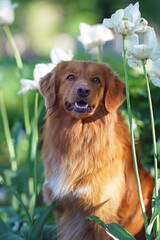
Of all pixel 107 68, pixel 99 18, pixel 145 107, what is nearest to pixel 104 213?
pixel 107 68

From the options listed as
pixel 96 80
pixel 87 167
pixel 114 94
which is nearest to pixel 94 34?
pixel 96 80

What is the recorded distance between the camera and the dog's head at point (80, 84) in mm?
3104

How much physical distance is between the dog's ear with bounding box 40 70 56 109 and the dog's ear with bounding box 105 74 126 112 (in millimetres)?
454

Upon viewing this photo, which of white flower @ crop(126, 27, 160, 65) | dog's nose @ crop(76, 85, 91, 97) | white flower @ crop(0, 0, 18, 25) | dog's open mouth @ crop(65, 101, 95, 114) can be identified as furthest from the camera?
white flower @ crop(0, 0, 18, 25)

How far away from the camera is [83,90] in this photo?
9.80 feet

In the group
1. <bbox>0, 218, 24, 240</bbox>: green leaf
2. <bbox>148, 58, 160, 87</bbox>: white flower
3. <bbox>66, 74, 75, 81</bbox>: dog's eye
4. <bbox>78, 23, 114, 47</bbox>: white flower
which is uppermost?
<bbox>78, 23, 114, 47</bbox>: white flower

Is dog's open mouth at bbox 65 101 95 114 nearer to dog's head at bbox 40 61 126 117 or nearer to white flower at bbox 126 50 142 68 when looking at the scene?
dog's head at bbox 40 61 126 117

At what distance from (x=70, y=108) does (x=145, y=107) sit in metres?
1.51

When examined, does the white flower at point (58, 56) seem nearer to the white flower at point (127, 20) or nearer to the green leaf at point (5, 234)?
the white flower at point (127, 20)

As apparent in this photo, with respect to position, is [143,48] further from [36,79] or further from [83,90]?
[36,79]

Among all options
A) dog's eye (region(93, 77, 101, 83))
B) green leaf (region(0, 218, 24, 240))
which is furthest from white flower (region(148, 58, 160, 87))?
green leaf (region(0, 218, 24, 240))

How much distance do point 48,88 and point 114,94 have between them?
0.56m

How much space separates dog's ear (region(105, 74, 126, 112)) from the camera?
320 centimetres

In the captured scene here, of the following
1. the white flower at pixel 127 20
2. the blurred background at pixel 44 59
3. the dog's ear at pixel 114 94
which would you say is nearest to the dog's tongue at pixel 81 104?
the dog's ear at pixel 114 94
